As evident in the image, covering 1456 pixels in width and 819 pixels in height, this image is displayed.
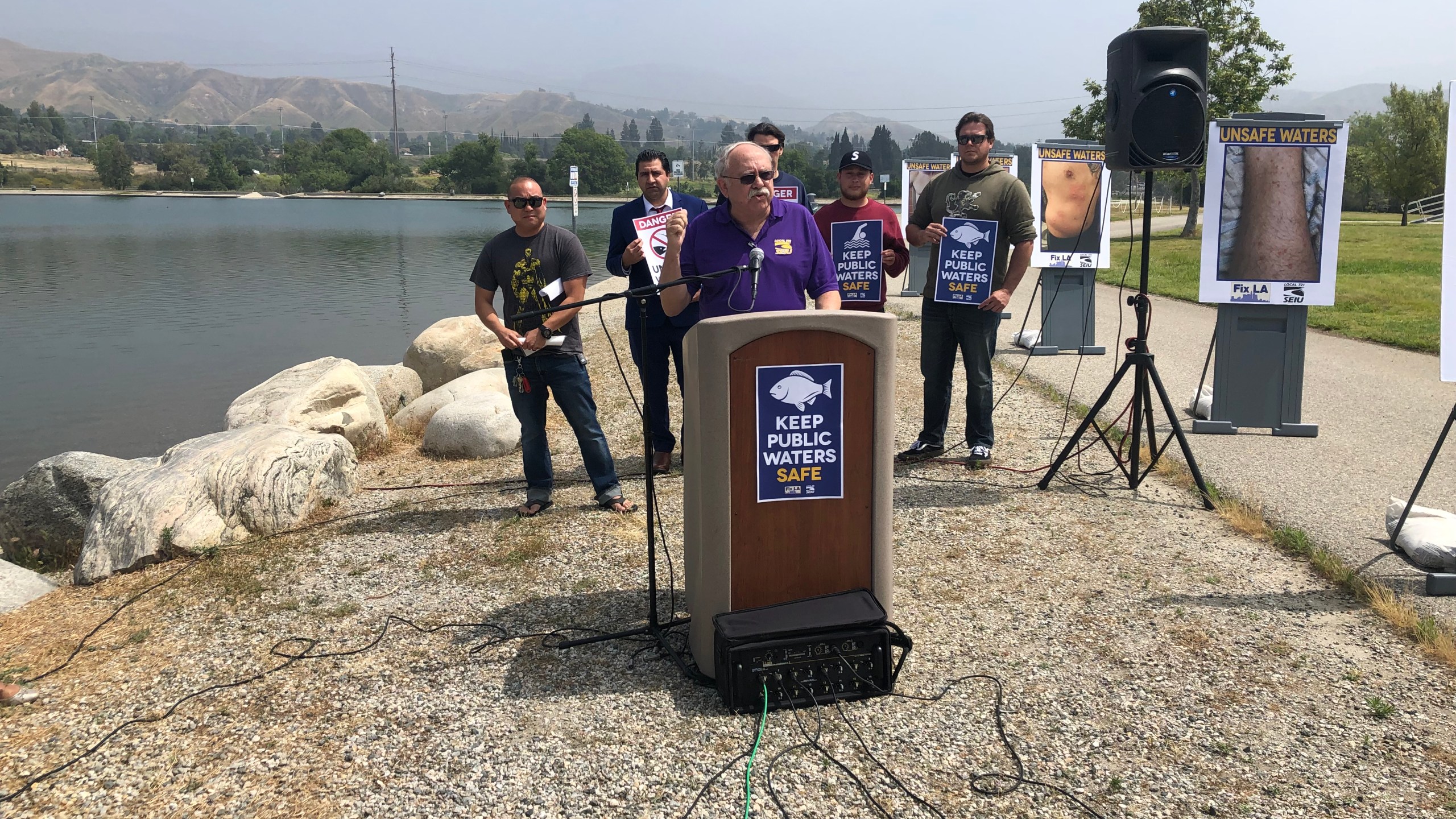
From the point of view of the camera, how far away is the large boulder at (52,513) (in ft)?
21.6

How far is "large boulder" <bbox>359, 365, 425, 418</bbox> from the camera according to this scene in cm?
1117

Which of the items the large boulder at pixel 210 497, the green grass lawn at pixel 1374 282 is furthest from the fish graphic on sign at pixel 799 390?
the green grass lawn at pixel 1374 282

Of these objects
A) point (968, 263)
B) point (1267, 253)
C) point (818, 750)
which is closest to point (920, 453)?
point (968, 263)

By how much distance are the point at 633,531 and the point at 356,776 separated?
8.98 ft

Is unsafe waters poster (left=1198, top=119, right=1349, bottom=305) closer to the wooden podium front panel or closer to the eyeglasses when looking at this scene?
the eyeglasses

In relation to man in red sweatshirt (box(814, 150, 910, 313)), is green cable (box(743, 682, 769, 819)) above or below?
below

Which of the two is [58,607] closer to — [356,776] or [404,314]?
[356,776]

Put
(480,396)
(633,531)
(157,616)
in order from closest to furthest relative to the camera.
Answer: (157,616), (633,531), (480,396)

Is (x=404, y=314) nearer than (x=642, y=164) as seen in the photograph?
No

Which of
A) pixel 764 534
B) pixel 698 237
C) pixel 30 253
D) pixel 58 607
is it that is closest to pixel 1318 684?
pixel 764 534

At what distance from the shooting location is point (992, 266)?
6781mm

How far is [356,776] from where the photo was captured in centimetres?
334

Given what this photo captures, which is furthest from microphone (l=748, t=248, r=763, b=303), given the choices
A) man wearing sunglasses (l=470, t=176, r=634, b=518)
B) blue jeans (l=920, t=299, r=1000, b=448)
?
blue jeans (l=920, t=299, r=1000, b=448)

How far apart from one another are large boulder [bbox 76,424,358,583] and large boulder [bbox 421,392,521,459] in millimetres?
1500
